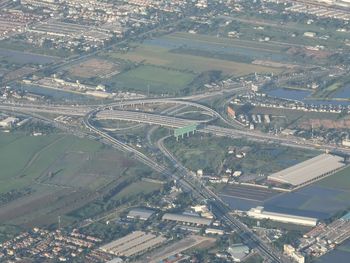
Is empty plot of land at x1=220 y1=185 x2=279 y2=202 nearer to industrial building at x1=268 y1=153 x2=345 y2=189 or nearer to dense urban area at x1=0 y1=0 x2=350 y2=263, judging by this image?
dense urban area at x1=0 y1=0 x2=350 y2=263

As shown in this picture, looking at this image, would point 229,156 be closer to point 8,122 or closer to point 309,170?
point 309,170

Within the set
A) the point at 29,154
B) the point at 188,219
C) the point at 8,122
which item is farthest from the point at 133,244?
the point at 8,122

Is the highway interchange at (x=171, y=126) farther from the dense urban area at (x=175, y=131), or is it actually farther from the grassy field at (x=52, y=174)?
the grassy field at (x=52, y=174)

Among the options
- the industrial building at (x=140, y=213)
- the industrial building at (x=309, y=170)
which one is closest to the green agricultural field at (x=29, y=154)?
the industrial building at (x=140, y=213)

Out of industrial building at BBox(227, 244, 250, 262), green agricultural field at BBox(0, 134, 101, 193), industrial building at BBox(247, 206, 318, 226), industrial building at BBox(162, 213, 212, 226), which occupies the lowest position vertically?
green agricultural field at BBox(0, 134, 101, 193)

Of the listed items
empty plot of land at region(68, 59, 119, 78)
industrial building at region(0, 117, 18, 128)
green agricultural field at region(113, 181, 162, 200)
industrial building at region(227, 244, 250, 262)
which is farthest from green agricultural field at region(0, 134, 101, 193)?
industrial building at region(227, 244, 250, 262)
